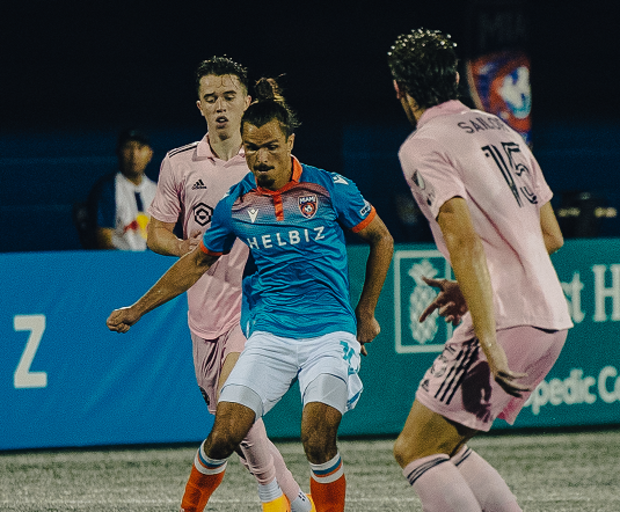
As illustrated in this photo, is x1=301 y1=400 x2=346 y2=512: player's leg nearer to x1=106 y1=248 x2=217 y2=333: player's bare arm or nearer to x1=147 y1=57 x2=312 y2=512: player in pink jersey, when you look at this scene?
x1=147 y1=57 x2=312 y2=512: player in pink jersey

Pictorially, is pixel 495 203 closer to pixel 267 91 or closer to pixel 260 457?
pixel 267 91

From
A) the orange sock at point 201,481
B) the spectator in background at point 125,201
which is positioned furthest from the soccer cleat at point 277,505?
the spectator in background at point 125,201

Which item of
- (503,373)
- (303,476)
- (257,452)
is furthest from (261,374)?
(303,476)

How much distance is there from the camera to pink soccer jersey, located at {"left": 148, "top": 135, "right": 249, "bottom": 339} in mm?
5328

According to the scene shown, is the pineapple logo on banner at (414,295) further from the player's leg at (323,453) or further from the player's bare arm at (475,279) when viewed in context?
the player's bare arm at (475,279)

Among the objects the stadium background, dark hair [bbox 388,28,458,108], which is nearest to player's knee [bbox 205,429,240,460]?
dark hair [bbox 388,28,458,108]

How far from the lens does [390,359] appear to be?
789cm

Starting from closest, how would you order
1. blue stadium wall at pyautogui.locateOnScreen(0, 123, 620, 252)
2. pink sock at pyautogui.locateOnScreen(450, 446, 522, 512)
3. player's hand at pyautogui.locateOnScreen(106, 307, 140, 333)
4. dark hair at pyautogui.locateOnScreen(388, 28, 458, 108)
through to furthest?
dark hair at pyautogui.locateOnScreen(388, 28, 458, 108) → pink sock at pyautogui.locateOnScreen(450, 446, 522, 512) → player's hand at pyautogui.locateOnScreen(106, 307, 140, 333) → blue stadium wall at pyautogui.locateOnScreen(0, 123, 620, 252)

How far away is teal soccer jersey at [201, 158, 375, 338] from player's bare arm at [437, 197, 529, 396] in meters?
1.17

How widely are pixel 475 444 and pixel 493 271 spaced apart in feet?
13.8

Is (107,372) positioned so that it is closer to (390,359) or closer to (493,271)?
(390,359)

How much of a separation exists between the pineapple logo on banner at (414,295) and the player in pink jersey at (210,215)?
2629mm

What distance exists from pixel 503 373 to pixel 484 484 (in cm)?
61

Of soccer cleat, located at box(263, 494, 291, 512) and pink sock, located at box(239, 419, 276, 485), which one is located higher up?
pink sock, located at box(239, 419, 276, 485)
